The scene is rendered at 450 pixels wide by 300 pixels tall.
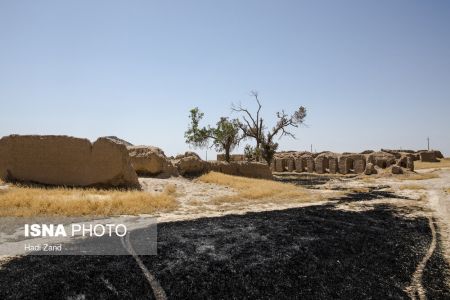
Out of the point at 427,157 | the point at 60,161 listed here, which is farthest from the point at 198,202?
the point at 427,157

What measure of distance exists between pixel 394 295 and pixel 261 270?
2.12m

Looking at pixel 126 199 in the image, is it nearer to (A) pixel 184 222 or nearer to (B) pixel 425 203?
(A) pixel 184 222

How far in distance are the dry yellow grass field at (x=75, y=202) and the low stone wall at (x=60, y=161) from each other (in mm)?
1084

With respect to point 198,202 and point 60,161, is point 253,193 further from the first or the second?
point 60,161

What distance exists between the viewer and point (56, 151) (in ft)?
43.8

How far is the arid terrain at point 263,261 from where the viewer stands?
17.8 feet

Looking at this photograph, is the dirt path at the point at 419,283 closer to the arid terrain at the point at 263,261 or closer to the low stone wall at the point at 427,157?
the arid terrain at the point at 263,261

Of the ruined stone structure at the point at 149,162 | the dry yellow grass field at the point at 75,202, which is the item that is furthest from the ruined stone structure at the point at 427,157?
the dry yellow grass field at the point at 75,202

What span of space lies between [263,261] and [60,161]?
9.72 metres

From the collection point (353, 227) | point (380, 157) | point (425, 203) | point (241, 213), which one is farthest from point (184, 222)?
point (380, 157)

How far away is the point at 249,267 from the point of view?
20.8ft

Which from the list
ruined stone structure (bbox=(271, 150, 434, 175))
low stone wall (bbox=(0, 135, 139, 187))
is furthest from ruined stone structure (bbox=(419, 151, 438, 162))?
low stone wall (bbox=(0, 135, 139, 187))

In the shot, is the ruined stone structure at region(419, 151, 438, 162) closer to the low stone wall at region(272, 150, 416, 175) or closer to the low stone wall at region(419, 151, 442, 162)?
the low stone wall at region(419, 151, 442, 162)

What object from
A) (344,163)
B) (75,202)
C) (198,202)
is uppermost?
(344,163)
